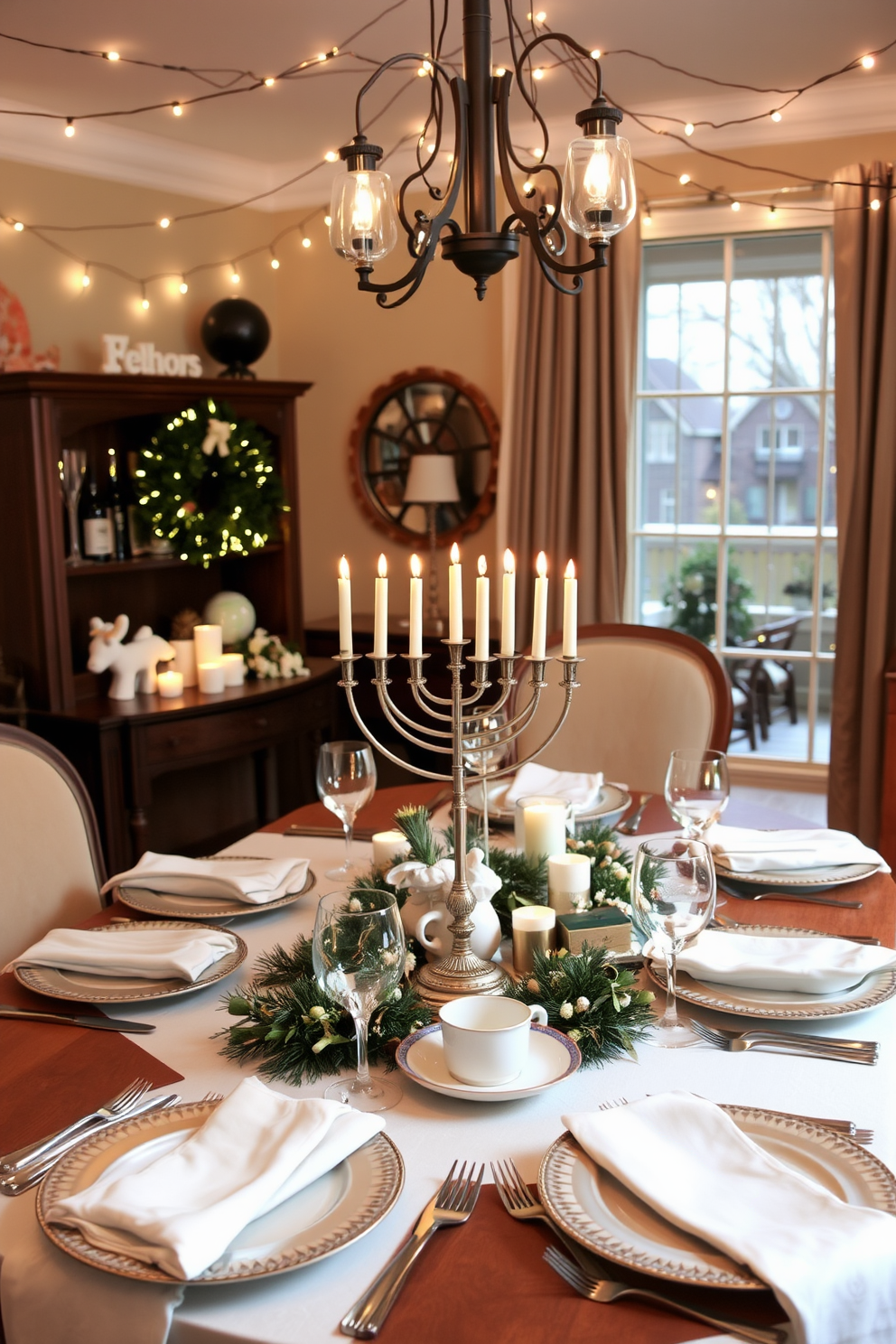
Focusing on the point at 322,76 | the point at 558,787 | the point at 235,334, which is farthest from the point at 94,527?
the point at 558,787

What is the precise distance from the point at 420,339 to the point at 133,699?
1.82 metres

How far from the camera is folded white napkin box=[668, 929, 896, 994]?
4.34 ft

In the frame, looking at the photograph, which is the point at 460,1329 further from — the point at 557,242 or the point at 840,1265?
the point at 557,242

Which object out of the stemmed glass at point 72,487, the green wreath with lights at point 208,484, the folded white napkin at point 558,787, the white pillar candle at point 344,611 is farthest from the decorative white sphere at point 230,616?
the white pillar candle at point 344,611

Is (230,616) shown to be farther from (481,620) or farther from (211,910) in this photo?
(481,620)

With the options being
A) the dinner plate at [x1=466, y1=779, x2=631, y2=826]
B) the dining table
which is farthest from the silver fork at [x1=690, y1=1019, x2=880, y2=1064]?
the dinner plate at [x1=466, y1=779, x2=631, y2=826]

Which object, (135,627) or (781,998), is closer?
(781,998)

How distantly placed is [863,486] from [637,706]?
1595 mm

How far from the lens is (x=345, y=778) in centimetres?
175

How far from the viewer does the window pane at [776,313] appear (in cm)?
395

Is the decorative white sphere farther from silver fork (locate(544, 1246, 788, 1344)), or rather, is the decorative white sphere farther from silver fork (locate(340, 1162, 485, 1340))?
silver fork (locate(544, 1246, 788, 1344))

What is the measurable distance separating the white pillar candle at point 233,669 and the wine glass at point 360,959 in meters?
2.67

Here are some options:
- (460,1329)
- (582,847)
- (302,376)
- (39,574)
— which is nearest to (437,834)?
(582,847)

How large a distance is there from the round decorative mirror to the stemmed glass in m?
1.19
